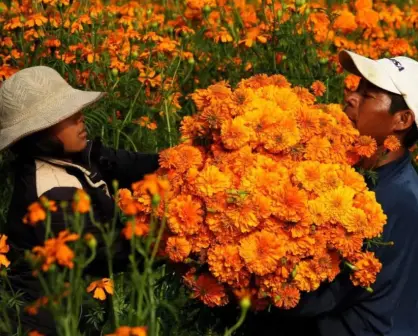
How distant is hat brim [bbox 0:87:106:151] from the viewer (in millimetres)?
3213

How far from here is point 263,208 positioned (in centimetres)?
263

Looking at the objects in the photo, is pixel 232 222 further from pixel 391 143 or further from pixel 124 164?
pixel 124 164

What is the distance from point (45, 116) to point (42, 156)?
0.14m

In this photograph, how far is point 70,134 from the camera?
129 inches

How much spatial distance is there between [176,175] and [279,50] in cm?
223

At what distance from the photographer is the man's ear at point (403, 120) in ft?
10.3

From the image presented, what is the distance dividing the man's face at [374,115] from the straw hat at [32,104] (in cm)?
92

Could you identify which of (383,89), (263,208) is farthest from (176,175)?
(383,89)

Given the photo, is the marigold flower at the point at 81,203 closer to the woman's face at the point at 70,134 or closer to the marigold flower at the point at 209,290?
the marigold flower at the point at 209,290

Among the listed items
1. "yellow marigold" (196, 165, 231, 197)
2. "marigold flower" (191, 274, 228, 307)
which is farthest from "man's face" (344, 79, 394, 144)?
"marigold flower" (191, 274, 228, 307)

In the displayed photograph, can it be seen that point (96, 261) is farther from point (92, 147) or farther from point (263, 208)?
point (263, 208)

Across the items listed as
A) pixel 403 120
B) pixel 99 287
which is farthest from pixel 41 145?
pixel 403 120

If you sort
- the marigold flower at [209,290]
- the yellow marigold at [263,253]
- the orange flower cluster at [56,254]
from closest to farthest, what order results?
→ the orange flower cluster at [56,254], the yellow marigold at [263,253], the marigold flower at [209,290]

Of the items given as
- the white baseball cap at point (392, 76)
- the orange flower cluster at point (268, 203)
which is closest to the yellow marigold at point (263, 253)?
the orange flower cluster at point (268, 203)
